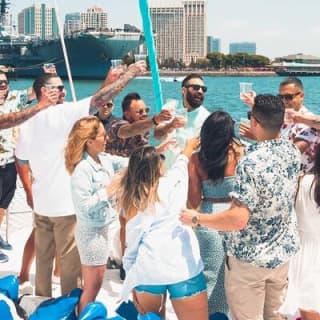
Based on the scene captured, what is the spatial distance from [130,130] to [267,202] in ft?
5.50

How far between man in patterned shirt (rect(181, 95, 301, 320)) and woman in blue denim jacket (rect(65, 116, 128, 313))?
582 mm

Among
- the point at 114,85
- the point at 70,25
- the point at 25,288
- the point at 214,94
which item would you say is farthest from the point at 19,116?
the point at 70,25

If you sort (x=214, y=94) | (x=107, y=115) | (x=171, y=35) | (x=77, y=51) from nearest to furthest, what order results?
(x=107, y=115)
(x=214, y=94)
(x=77, y=51)
(x=171, y=35)

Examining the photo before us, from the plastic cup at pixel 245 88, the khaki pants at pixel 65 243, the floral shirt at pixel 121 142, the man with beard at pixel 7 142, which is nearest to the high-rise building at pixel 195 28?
the man with beard at pixel 7 142

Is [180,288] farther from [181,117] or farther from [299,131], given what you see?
[299,131]

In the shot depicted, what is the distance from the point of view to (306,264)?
9.03ft

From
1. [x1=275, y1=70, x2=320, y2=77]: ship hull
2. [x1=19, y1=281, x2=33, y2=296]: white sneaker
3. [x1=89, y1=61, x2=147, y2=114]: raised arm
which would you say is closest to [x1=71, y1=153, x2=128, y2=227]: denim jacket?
[x1=89, y1=61, x2=147, y2=114]: raised arm

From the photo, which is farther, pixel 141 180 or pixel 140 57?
pixel 140 57

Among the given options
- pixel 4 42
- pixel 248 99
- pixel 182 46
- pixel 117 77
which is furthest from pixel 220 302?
pixel 182 46

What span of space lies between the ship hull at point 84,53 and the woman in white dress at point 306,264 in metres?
66.2

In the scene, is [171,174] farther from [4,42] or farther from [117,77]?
[4,42]

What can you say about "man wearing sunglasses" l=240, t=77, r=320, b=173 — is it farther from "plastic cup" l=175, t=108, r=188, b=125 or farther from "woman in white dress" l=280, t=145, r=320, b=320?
"woman in white dress" l=280, t=145, r=320, b=320

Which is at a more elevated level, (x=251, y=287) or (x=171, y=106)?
(x=171, y=106)

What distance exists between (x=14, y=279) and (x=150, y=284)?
1.01 metres
